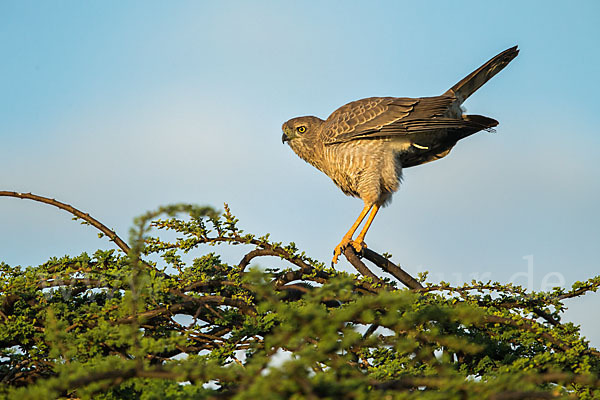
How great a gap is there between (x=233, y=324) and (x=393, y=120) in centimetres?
402

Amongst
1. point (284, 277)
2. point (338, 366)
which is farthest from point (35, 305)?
point (338, 366)

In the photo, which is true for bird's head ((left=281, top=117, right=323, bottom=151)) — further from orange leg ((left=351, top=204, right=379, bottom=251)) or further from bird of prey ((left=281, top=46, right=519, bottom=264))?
orange leg ((left=351, top=204, right=379, bottom=251))

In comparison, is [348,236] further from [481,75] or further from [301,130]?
[481,75]

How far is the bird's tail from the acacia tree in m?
3.50

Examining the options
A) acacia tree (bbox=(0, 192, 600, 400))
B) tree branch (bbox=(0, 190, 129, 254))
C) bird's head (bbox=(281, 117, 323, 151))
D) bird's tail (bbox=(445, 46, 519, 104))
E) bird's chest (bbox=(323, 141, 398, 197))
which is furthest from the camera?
bird's head (bbox=(281, 117, 323, 151))

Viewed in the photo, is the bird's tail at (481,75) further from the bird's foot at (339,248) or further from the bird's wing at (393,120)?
the bird's foot at (339,248)

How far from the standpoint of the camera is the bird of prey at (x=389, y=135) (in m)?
6.24

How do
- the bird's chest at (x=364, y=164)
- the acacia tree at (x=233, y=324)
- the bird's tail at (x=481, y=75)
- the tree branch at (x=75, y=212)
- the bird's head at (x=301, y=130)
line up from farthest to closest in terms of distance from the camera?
1. the bird's head at (x=301, y=130)
2. the bird's chest at (x=364, y=164)
3. the bird's tail at (x=481, y=75)
4. the tree branch at (x=75, y=212)
5. the acacia tree at (x=233, y=324)

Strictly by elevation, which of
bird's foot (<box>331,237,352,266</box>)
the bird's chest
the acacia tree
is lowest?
the acacia tree

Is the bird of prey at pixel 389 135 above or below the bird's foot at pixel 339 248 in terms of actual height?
above

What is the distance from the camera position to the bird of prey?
6.24m

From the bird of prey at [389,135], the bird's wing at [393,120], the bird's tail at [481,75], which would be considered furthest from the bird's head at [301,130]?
the bird's tail at [481,75]

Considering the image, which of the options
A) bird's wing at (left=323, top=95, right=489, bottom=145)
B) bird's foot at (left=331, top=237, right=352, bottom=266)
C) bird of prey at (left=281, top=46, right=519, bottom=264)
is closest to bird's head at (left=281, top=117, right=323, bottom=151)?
bird of prey at (left=281, top=46, right=519, bottom=264)

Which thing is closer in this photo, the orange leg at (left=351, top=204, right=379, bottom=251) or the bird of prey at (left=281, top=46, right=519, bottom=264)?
the orange leg at (left=351, top=204, right=379, bottom=251)
